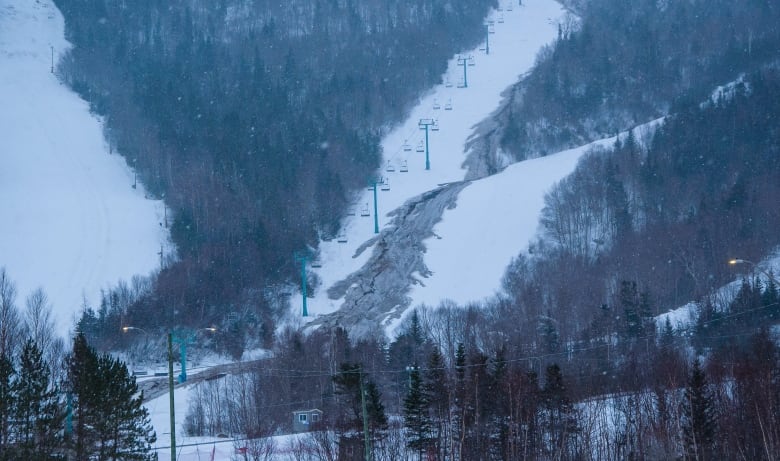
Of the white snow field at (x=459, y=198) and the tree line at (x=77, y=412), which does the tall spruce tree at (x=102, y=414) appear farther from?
the white snow field at (x=459, y=198)

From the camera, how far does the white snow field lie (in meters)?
67.6

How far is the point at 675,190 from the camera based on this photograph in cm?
7425

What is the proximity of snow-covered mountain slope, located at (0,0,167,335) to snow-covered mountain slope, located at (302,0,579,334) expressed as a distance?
16.0 metres

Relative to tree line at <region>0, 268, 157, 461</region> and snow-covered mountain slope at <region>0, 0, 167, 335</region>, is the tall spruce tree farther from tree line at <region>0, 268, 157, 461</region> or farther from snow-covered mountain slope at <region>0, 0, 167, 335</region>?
snow-covered mountain slope at <region>0, 0, 167, 335</region>

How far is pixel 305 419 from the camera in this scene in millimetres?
45625

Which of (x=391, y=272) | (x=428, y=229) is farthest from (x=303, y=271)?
(x=428, y=229)

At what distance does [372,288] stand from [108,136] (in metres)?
44.6

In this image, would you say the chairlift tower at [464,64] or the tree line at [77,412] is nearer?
the tree line at [77,412]

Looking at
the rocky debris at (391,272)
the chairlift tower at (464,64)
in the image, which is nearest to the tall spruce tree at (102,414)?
the rocky debris at (391,272)

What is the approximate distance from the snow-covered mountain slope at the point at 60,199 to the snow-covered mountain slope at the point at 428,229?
629 inches

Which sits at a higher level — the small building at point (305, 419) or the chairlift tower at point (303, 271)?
the chairlift tower at point (303, 271)

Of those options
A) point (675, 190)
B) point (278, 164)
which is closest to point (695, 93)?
point (675, 190)

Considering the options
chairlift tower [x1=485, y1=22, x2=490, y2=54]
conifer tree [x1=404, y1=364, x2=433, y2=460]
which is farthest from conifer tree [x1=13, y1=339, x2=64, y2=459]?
chairlift tower [x1=485, y1=22, x2=490, y2=54]

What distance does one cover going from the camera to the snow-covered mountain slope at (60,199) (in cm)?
7088
